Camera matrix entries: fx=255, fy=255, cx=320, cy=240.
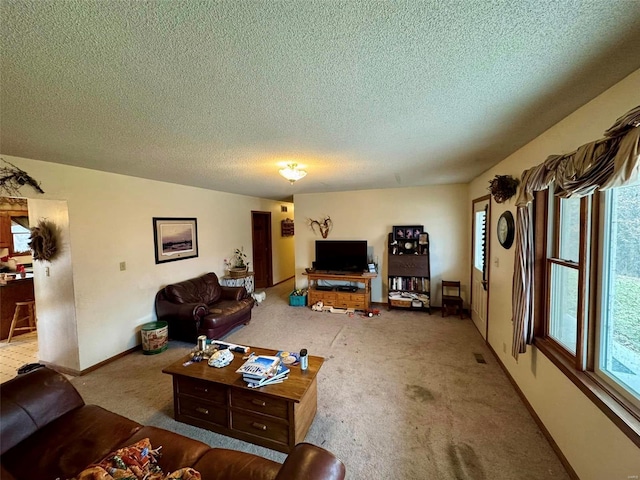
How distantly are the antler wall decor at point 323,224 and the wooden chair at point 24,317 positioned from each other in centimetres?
488

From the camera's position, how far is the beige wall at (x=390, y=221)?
15.9ft

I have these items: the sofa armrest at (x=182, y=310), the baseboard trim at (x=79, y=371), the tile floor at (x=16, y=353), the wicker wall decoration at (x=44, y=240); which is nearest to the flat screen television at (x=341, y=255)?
the sofa armrest at (x=182, y=310)

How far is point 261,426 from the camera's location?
6.32 ft

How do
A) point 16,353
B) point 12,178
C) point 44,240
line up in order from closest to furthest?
point 12,178 < point 44,240 < point 16,353

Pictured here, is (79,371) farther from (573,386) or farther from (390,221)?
(390,221)

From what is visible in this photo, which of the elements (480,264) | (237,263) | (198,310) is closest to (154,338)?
(198,310)

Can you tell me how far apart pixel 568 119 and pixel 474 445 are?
2.43 metres

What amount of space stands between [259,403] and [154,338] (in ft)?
7.41

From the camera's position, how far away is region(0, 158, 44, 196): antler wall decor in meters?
2.43

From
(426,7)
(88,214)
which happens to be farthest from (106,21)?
(88,214)

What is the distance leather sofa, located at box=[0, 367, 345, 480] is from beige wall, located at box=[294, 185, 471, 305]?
4366 millimetres

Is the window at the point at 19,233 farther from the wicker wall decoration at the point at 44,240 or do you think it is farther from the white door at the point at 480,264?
the white door at the point at 480,264

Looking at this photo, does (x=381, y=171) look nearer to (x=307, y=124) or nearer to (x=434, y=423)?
(x=307, y=124)

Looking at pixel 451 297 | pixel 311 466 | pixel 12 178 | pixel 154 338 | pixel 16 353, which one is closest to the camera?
pixel 311 466
